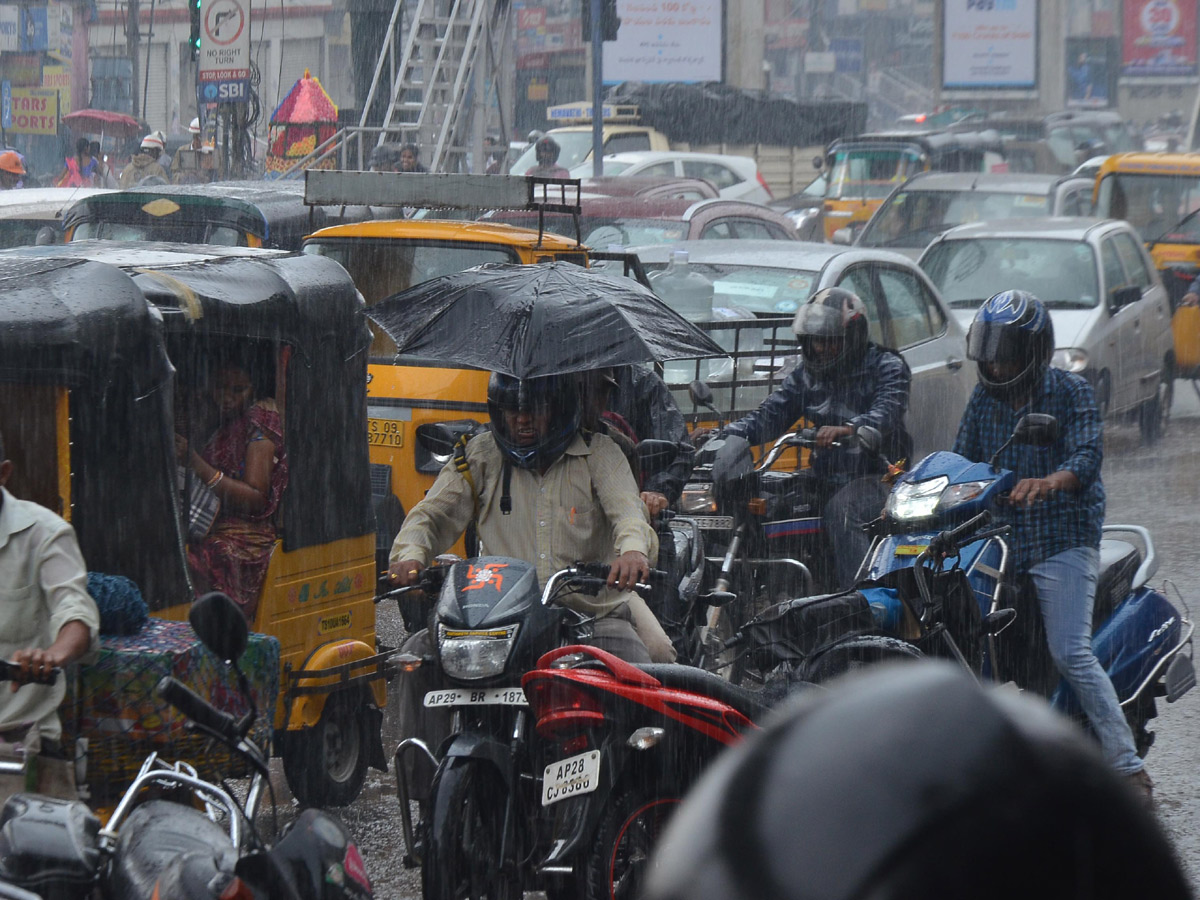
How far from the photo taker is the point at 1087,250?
41.7 feet

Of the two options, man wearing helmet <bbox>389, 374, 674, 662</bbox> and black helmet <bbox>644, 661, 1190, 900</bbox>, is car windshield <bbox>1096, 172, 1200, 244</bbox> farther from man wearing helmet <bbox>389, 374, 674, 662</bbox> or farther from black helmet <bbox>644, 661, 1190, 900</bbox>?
black helmet <bbox>644, 661, 1190, 900</bbox>

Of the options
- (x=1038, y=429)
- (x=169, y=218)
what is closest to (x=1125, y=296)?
(x=169, y=218)

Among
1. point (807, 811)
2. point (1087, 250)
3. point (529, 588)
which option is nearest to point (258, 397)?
point (529, 588)

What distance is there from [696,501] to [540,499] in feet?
8.16

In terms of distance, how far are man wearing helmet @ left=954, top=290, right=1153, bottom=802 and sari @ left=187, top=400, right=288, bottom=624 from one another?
2.31 metres

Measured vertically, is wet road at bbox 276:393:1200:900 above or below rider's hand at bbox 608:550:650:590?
below

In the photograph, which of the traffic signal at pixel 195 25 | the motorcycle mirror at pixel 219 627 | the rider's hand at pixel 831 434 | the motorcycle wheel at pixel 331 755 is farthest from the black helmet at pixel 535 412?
the traffic signal at pixel 195 25

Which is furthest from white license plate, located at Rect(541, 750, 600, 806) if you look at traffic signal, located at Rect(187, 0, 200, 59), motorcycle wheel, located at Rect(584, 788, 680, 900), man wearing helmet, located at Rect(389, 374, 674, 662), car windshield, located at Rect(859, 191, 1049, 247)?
traffic signal, located at Rect(187, 0, 200, 59)

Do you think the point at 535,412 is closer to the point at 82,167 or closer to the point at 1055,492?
the point at 1055,492

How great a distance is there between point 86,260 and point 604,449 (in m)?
1.55

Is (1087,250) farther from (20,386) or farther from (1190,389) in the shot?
(20,386)

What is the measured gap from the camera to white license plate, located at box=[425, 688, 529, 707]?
12.9 ft

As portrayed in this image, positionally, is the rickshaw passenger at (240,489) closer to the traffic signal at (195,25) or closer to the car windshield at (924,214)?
the car windshield at (924,214)

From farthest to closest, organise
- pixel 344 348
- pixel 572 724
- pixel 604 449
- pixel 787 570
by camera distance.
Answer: pixel 787 570 → pixel 344 348 → pixel 604 449 → pixel 572 724
